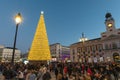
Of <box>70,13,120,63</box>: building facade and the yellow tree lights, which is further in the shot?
<box>70,13,120,63</box>: building facade

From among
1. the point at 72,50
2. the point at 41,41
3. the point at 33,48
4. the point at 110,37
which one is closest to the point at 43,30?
the point at 41,41

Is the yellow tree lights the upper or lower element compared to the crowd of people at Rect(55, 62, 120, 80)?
upper

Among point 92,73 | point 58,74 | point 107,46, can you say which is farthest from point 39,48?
point 107,46

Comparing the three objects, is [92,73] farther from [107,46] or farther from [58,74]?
[107,46]

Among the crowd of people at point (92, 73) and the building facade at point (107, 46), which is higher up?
the building facade at point (107, 46)

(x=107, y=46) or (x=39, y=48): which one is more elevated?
(x=107, y=46)

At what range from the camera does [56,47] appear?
95.9 meters

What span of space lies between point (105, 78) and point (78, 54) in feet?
184

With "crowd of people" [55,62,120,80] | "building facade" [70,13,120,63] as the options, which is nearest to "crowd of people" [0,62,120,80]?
"crowd of people" [55,62,120,80]

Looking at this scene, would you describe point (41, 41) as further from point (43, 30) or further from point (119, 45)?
point (119, 45)

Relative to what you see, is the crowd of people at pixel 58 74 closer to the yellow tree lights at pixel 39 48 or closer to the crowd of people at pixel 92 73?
the crowd of people at pixel 92 73

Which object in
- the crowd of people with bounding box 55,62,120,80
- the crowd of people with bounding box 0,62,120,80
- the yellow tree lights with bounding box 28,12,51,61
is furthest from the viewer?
the yellow tree lights with bounding box 28,12,51,61

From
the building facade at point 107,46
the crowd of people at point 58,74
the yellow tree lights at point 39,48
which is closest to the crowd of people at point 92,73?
the crowd of people at point 58,74

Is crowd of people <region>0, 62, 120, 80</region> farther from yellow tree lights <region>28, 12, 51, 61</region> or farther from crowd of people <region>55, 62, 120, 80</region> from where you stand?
yellow tree lights <region>28, 12, 51, 61</region>
